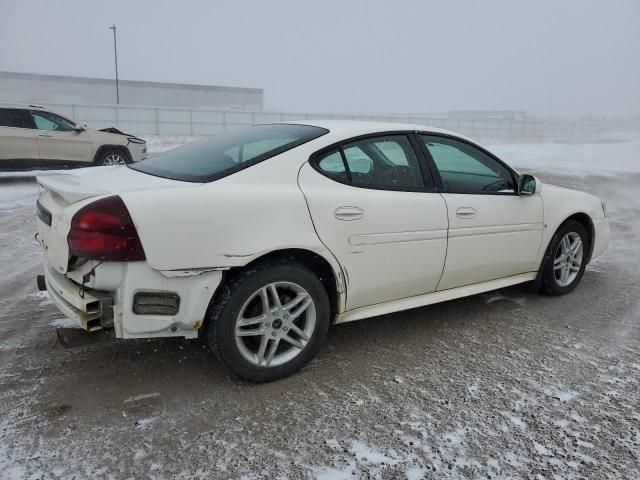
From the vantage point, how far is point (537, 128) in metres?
43.9

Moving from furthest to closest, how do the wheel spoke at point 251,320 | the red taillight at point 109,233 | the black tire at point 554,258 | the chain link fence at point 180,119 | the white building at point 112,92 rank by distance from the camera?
the white building at point 112,92 → the chain link fence at point 180,119 → the black tire at point 554,258 → the wheel spoke at point 251,320 → the red taillight at point 109,233

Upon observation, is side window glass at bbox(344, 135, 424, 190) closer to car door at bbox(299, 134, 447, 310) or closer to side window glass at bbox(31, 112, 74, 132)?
car door at bbox(299, 134, 447, 310)

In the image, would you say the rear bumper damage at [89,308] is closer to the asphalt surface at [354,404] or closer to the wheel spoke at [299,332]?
the asphalt surface at [354,404]

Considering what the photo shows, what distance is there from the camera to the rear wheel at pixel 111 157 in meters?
11.7

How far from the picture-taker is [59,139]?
10.9m

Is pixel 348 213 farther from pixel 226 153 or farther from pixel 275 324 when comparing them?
pixel 226 153

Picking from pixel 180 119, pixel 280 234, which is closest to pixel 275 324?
pixel 280 234

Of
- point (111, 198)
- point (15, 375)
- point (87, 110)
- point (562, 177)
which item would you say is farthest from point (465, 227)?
point (87, 110)

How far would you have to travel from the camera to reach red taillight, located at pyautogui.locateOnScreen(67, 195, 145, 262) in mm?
2420

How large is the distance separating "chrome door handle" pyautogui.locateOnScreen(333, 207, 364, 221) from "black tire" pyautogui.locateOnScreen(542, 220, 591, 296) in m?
2.06

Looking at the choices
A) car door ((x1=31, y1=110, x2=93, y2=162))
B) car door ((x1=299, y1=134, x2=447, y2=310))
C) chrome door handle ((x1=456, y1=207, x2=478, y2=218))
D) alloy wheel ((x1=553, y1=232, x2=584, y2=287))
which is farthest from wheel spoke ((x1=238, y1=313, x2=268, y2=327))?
car door ((x1=31, y1=110, x2=93, y2=162))

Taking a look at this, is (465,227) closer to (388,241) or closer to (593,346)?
(388,241)

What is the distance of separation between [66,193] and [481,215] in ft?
8.63

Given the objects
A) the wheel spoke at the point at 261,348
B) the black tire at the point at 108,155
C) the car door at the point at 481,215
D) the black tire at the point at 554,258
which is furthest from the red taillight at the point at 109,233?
the black tire at the point at 108,155
